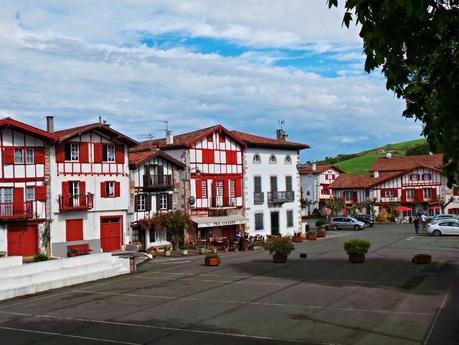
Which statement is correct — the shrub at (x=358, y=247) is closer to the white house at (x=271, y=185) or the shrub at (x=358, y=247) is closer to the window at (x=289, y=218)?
the white house at (x=271, y=185)

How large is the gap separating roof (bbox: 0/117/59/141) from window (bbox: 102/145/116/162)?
165 inches

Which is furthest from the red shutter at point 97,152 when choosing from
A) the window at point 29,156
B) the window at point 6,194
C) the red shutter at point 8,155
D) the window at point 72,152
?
the window at point 6,194

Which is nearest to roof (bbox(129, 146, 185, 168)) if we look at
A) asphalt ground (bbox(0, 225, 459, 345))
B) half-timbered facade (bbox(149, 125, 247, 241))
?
half-timbered facade (bbox(149, 125, 247, 241))

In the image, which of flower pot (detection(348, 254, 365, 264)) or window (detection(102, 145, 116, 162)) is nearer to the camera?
flower pot (detection(348, 254, 365, 264))

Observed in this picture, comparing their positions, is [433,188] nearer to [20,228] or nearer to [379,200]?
[379,200]

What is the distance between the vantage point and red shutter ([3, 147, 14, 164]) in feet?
111

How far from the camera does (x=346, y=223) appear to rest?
60156 millimetres

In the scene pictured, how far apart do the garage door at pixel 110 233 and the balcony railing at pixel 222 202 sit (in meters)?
8.87

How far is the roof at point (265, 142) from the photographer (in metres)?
48.8

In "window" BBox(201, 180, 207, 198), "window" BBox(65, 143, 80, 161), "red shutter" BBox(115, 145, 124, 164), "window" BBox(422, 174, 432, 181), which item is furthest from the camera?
"window" BBox(422, 174, 432, 181)

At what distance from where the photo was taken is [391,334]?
46.9 ft

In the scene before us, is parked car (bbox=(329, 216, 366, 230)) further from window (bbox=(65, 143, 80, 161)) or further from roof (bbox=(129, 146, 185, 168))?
window (bbox=(65, 143, 80, 161))

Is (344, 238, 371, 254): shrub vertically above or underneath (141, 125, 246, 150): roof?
underneath

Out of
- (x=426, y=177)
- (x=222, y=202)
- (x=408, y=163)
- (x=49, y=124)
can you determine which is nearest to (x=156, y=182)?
(x=222, y=202)
